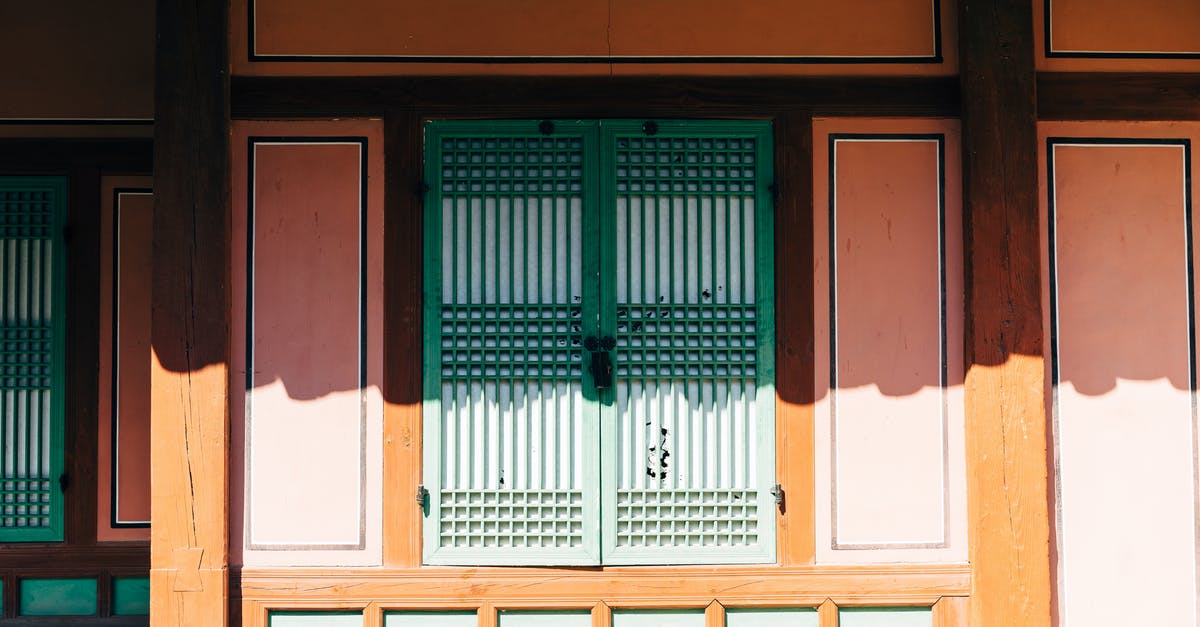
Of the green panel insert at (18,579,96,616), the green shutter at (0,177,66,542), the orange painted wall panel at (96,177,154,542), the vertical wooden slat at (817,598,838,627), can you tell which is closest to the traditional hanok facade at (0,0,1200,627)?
the vertical wooden slat at (817,598,838,627)

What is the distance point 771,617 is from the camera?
3912 mm

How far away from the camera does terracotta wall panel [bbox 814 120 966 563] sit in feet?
12.9

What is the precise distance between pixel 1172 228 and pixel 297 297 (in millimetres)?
3668

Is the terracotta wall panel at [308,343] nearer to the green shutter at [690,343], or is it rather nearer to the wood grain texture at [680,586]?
the wood grain texture at [680,586]

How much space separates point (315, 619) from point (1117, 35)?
163 inches

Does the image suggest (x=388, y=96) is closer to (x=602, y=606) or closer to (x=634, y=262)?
(x=634, y=262)

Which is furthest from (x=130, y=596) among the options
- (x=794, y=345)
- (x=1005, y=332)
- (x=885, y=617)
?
(x=1005, y=332)

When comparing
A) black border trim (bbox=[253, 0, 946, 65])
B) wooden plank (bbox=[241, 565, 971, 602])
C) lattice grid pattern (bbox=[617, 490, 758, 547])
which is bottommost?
wooden plank (bbox=[241, 565, 971, 602])

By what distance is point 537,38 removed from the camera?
3.98m

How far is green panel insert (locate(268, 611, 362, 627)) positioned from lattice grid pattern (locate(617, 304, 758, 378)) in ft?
4.92

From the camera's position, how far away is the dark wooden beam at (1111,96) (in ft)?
13.0

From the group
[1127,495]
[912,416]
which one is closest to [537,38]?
[912,416]

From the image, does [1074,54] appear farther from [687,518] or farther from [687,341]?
[687,518]

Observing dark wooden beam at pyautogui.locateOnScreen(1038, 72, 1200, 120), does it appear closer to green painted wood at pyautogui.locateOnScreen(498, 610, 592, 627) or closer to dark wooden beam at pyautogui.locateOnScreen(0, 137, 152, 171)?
green painted wood at pyautogui.locateOnScreen(498, 610, 592, 627)
